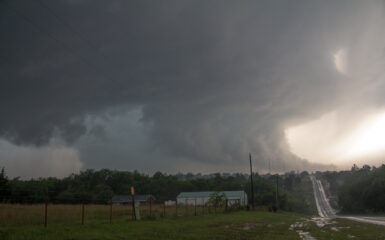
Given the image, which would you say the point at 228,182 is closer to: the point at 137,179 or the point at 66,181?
the point at 137,179

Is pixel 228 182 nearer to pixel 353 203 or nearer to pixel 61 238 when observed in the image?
pixel 353 203

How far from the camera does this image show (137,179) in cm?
11956

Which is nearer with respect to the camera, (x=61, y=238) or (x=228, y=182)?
(x=61, y=238)

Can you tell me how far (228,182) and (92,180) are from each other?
51.8 m

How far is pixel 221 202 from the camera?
2004 inches

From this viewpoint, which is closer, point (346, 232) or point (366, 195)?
point (346, 232)

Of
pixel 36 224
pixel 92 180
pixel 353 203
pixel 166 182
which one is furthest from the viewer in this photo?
pixel 166 182

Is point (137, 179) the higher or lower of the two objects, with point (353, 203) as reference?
higher

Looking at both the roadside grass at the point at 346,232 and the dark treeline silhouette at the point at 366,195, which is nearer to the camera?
the roadside grass at the point at 346,232

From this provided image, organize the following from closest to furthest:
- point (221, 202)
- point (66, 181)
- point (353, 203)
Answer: point (221, 202) < point (353, 203) < point (66, 181)

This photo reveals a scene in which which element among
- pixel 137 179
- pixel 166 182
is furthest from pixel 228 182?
pixel 137 179

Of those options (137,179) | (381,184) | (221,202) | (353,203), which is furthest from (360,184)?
(137,179)

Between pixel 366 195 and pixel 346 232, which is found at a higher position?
pixel 346 232

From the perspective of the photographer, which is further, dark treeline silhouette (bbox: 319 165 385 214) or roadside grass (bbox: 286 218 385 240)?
dark treeline silhouette (bbox: 319 165 385 214)
